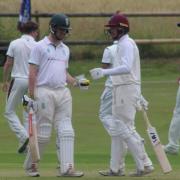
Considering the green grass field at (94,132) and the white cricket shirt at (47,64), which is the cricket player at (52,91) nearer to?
the white cricket shirt at (47,64)

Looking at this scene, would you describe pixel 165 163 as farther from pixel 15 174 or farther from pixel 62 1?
pixel 62 1

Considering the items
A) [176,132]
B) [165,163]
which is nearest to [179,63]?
[176,132]

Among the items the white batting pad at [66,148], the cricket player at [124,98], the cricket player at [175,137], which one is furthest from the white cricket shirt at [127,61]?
the cricket player at [175,137]

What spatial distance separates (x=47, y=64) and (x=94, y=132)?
4868mm

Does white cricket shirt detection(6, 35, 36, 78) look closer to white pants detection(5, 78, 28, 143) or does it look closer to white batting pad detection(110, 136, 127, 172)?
white pants detection(5, 78, 28, 143)

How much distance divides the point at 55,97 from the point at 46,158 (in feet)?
7.83

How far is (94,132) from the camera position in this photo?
1491 centimetres

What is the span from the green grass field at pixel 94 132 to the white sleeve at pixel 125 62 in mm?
1193

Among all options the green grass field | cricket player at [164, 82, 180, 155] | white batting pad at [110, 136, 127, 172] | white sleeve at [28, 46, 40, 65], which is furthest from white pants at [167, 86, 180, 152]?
white sleeve at [28, 46, 40, 65]

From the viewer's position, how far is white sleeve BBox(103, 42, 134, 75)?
32.4 ft

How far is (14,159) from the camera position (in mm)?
12352

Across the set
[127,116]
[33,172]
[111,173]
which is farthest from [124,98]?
[33,172]

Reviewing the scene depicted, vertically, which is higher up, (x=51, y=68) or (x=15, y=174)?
(x=51, y=68)

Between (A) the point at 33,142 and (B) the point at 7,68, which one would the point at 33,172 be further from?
(B) the point at 7,68
